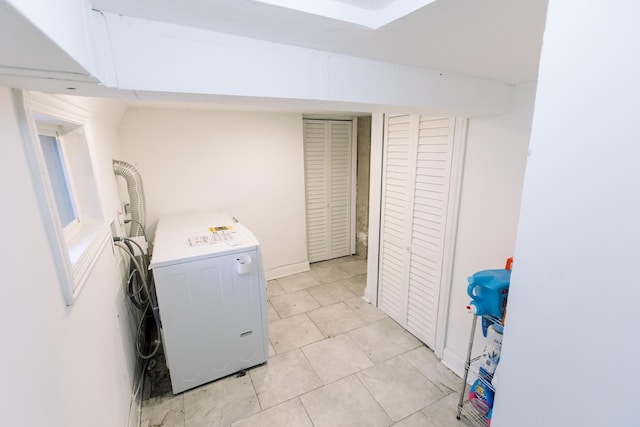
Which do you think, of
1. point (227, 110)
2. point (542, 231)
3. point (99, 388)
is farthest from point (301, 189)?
point (542, 231)

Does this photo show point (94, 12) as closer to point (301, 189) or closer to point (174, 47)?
point (174, 47)

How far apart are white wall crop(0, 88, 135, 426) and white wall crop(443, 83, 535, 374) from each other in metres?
2.22

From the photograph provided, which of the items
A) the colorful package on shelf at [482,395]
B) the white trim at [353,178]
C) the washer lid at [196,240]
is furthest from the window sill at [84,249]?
the white trim at [353,178]

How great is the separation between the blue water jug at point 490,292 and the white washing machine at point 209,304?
1.45m

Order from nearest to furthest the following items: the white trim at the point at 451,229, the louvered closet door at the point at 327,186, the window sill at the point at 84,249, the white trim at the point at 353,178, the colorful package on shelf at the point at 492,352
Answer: the window sill at the point at 84,249
the colorful package on shelf at the point at 492,352
the white trim at the point at 451,229
the louvered closet door at the point at 327,186
the white trim at the point at 353,178

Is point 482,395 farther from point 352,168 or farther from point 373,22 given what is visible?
point 352,168

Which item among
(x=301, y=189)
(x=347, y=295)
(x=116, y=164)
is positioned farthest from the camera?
(x=301, y=189)

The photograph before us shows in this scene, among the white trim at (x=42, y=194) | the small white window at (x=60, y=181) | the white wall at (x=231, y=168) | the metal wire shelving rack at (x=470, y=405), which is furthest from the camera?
the white wall at (x=231, y=168)

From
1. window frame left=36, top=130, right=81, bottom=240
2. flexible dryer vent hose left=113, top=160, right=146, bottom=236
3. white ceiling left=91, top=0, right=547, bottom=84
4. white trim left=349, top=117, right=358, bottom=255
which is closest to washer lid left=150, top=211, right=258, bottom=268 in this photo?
flexible dryer vent hose left=113, top=160, right=146, bottom=236

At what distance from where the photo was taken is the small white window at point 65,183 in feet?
3.05

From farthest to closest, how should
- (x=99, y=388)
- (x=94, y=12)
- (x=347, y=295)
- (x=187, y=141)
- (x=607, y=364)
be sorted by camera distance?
(x=347, y=295) < (x=187, y=141) < (x=99, y=388) < (x=94, y=12) < (x=607, y=364)

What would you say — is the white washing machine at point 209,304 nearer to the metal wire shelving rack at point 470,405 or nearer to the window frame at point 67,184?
the window frame at point 67,184

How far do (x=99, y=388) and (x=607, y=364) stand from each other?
172 cm

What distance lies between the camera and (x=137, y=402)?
6.25 feet
